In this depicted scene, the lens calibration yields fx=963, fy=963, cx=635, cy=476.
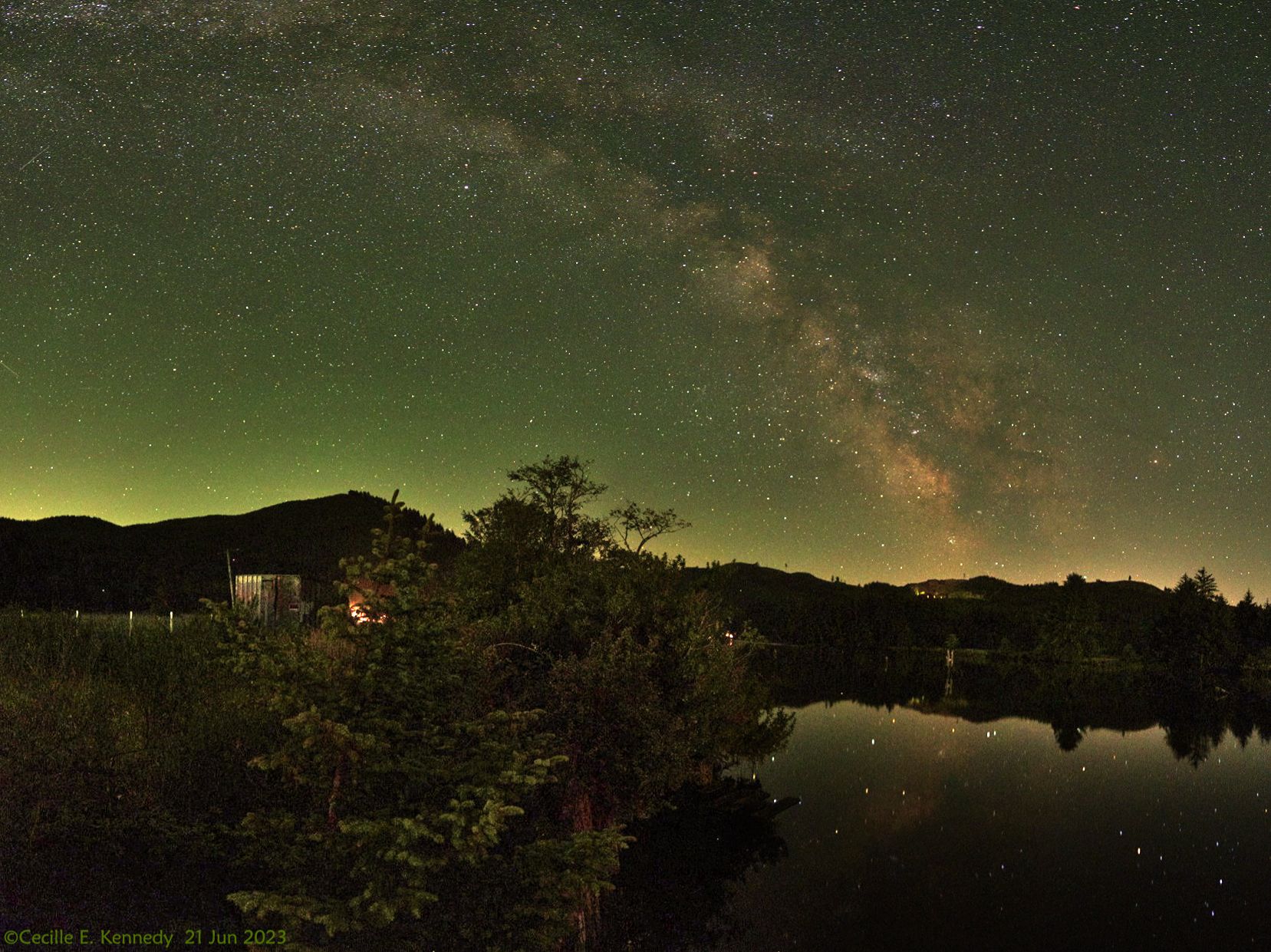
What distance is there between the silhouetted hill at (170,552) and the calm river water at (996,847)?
1710 centimetres

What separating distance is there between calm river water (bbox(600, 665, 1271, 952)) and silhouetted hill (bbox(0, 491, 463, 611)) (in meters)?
17.1

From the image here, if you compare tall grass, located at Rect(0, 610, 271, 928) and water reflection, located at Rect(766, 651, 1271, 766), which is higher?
tall grass, located at Rect(0, 610, 271, 928)

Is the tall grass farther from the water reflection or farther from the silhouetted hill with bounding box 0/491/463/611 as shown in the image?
the water reflection

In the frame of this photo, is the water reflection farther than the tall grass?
Yes

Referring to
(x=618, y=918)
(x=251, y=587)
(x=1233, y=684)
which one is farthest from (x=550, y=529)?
(x=1233, y=684)

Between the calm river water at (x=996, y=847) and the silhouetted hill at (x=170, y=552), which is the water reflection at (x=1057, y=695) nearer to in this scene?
the calm river water at (x=996, y=847)

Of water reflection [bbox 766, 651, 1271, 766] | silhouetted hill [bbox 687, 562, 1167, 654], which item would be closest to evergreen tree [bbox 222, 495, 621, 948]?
water reflection [bbox 766, 651, 1271, 766]

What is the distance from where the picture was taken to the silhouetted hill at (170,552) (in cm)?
7038

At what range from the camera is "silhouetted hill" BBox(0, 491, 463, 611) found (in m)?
70.4

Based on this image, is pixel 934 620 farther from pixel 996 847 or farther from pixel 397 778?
pixel 397 778

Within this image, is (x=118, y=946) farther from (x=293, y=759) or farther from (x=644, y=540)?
(x=644, y=540)

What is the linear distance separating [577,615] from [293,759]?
1101 cm

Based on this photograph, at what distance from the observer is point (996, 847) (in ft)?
99.8

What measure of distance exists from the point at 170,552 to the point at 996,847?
101260 millimetres
